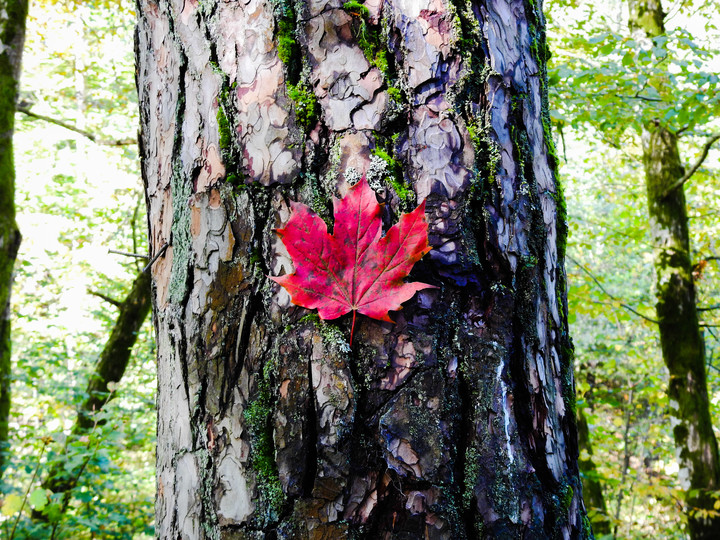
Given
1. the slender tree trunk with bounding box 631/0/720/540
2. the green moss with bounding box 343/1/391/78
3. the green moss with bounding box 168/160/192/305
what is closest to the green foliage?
the green moss with bounding box 168/160/192/305

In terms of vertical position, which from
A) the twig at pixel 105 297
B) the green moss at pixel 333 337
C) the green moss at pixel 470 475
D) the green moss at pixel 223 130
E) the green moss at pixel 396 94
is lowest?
the green moss at pixel 470 475

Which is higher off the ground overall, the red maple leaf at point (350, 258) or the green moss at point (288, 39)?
the green moss at point (288, 39)

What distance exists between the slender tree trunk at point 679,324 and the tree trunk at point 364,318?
5677 mm

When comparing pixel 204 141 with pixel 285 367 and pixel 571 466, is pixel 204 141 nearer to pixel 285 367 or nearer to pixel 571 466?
pixel 285 367

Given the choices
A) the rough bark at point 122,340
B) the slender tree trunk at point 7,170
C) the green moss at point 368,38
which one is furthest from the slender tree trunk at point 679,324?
the slender tree trunk at point 7,170

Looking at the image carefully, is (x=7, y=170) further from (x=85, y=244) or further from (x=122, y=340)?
(x=85, y=244)

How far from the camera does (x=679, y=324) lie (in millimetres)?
6023

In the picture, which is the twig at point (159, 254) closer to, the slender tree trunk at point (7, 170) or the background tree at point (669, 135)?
the background tree at point (669, 135)

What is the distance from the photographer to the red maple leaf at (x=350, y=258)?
774 millimetres

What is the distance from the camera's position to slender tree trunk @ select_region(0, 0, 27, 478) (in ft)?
14.6

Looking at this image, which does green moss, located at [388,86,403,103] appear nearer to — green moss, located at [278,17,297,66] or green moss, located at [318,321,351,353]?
green moss, located at [278,17,297,66]

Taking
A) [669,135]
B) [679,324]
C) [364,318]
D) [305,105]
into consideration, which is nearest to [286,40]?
[305,105]

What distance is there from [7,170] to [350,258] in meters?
5.30

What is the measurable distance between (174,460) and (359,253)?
0.53m
